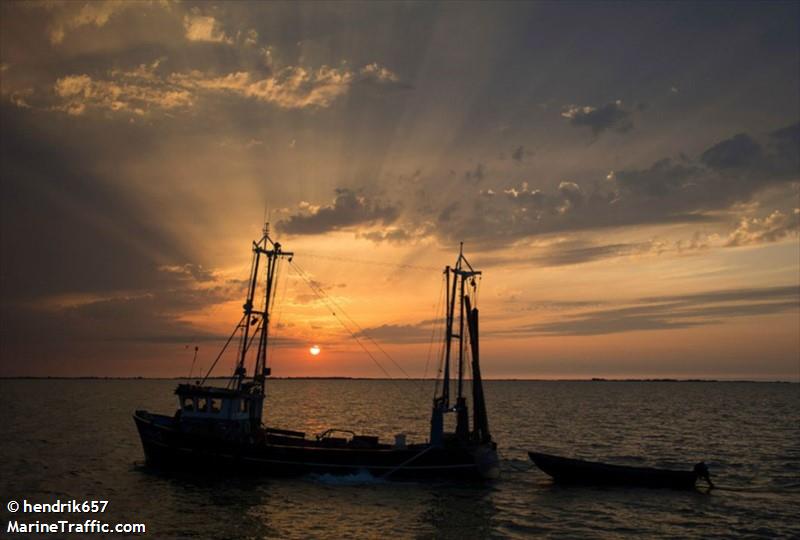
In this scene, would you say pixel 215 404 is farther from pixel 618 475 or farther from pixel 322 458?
pixel 618 475

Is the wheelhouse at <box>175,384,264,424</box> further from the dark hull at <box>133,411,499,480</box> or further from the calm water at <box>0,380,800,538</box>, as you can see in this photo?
the calm water at <box>0,380,800,538</box>

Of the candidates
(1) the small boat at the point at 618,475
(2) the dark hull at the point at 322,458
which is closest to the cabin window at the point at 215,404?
(2) the dark hull at the point at 322,458

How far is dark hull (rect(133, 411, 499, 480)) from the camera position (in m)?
40.7

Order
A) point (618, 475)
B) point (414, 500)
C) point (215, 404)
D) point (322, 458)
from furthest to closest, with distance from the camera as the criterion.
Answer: point (215, 404), point (618, 475), point (322, 458), point (414, 500)

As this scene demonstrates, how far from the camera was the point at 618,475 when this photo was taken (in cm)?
4159

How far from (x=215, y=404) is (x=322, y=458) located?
838 centimetres

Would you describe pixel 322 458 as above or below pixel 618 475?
above

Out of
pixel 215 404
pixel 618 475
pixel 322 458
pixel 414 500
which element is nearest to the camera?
pixel 414 500

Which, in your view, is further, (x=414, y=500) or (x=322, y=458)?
(x=322, y=458)

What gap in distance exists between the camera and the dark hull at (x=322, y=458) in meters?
40.7

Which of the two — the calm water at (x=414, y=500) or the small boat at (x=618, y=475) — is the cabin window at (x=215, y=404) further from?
the small boat at (x=618, y=475)

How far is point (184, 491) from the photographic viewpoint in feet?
124

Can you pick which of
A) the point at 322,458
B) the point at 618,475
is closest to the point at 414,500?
the point at 322,458

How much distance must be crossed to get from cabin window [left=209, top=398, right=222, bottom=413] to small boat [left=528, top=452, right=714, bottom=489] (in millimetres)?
22375
